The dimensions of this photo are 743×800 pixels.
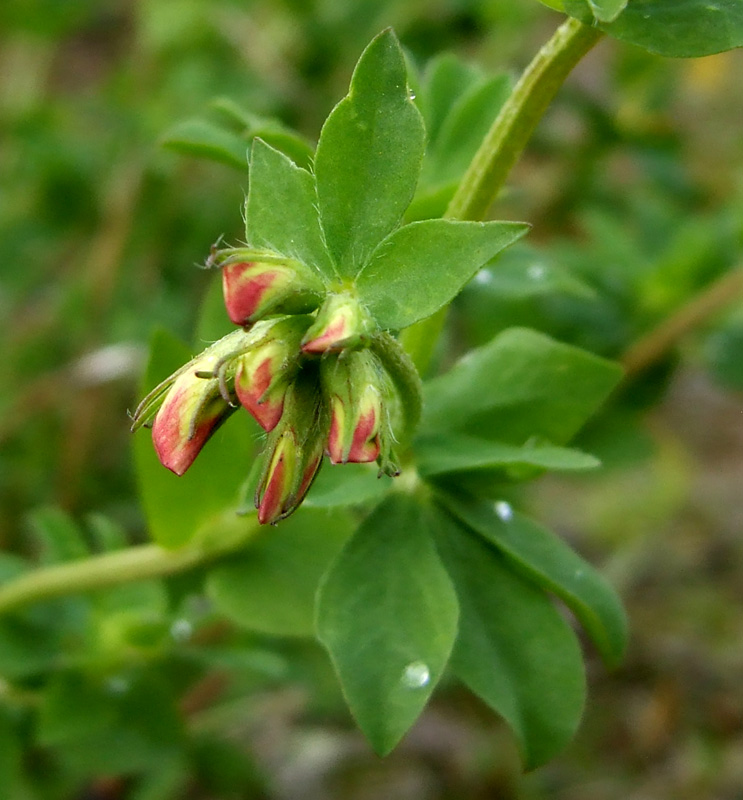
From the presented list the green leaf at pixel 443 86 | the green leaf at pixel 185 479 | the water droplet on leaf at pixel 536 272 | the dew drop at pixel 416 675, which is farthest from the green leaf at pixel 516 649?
the green leaf at pixel 443 86

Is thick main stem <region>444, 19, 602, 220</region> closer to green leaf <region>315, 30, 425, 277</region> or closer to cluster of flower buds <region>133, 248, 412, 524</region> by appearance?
green leaf <region>315, 30, 425, 277</region>

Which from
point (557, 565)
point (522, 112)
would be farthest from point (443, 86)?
point (557, 565)

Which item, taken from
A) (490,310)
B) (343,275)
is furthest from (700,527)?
(343,275)

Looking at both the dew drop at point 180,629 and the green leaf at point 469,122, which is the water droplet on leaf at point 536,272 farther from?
the dew drop at point 180,629

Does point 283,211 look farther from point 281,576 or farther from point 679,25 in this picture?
point 281,576

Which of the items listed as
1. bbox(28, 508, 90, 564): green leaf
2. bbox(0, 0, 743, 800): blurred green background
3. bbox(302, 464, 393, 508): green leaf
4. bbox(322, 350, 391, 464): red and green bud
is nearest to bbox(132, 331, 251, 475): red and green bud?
bbox(322, 350, 391, 464): red and green bud

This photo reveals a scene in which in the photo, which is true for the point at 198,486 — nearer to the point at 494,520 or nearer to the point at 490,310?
the point at 494,520
